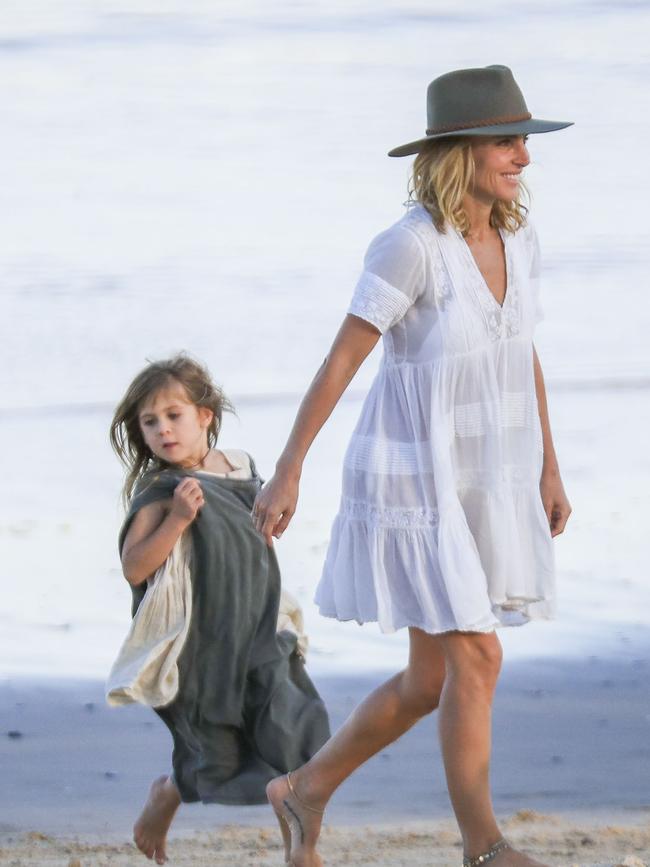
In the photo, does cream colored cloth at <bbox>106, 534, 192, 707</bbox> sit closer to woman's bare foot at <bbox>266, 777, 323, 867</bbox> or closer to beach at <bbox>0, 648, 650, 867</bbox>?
woman's bare foot at <bbox>266, 777, 323, 867</bbox>

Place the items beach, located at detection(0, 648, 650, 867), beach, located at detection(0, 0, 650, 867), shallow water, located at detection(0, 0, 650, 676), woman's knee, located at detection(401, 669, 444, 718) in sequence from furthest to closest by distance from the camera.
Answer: shallow water, located at detection(0, 0, 650, 676) < beach, located at detection(0, 0, 650, 867) < beach, located at detection(0, 648, 650, 867) < woman's knee, located at detection(401, 669, 444, 718)

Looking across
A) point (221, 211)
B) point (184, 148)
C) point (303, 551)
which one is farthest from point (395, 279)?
point (184, 148)

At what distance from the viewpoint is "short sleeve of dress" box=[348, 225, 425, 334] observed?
3.36 m

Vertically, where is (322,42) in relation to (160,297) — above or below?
above

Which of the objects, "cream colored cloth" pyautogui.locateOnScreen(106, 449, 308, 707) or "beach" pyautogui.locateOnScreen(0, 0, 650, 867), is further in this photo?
"beach" pyautogui.locateOnScreen(0, 0, 650, 867)

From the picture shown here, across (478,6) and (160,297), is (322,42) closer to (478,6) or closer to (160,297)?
(478,6)

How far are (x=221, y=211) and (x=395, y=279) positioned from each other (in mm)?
10079

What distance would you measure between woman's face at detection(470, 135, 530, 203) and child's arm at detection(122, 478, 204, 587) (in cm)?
86

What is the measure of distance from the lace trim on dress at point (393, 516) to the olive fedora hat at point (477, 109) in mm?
698

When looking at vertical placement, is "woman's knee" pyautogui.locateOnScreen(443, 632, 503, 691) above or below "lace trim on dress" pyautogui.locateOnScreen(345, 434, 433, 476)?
below

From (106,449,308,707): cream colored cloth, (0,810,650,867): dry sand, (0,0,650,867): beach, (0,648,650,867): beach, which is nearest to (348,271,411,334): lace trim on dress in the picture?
(106,449,308,707): cream colored cloth

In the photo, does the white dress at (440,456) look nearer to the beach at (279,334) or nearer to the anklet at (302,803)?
the anklet at (302,803)

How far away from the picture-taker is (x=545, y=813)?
4457 mm

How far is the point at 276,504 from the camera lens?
10.8ft
